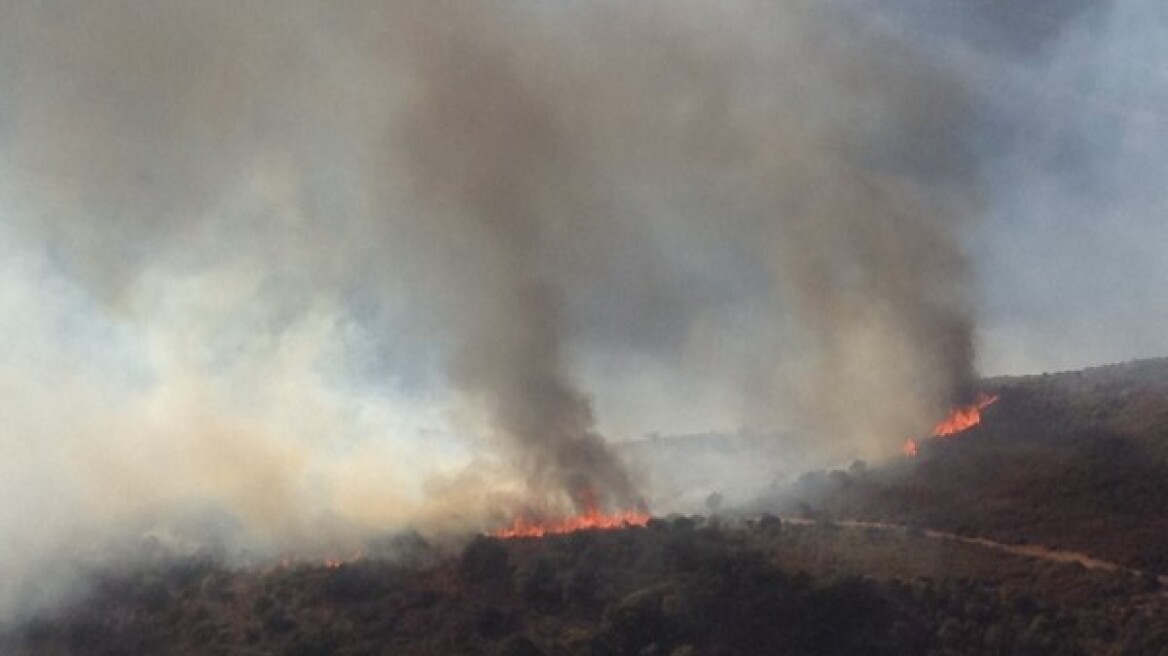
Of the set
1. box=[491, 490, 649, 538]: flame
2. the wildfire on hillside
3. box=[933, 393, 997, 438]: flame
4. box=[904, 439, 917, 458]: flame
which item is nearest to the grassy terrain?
box=[491, 490, 649, 538]: flame

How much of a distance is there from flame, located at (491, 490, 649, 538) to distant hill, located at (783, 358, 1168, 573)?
14871 mm

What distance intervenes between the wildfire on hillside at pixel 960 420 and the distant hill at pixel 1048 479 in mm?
1799

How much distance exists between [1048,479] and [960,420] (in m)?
26.4

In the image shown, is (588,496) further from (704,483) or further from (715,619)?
(715,619)

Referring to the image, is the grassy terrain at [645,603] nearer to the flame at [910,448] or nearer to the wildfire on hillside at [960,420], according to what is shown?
the flame at [910,448]

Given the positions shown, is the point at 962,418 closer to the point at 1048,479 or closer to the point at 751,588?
the point at 1048,479

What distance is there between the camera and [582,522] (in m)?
102

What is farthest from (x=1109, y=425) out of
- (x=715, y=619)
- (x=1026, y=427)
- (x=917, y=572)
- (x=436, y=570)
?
(x=436, y=570)

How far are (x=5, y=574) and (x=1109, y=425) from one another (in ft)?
300

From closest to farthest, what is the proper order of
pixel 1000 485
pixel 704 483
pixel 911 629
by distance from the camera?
pixel 911 629
pixel 1000 485
pixel 704 483

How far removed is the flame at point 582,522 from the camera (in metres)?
95.6

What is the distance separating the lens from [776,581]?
76.1m

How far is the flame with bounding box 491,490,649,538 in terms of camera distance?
95.6 m

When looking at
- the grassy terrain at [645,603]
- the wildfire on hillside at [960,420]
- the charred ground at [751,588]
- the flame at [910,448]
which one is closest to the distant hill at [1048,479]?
the charred ground at [751,588]
